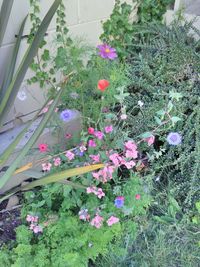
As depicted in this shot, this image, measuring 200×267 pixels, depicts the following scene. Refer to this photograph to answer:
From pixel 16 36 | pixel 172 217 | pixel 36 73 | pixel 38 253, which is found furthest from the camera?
pixel 36 73

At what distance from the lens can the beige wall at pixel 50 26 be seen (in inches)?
76.9

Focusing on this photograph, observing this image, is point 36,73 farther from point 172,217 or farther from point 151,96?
point 172,217

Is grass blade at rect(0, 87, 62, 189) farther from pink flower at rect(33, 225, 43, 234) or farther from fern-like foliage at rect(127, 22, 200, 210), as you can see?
fern-like foliage at rect(127, 22, 200, 210)

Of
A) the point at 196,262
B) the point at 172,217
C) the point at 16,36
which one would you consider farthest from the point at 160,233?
the point at 16,36

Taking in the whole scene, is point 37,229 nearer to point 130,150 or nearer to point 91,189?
point 91,189

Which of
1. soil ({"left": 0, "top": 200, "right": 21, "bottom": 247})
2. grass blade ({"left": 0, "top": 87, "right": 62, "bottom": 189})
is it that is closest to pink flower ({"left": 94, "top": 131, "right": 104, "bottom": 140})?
grass blade ({"left": 0, "top": 87, "right": 62, "bottom": 189})

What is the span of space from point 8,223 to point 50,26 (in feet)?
4.04

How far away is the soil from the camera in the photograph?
5.74ft

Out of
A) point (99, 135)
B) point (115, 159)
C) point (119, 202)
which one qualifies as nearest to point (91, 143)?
point (99, 135)

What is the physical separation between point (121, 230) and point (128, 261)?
0.19 metres

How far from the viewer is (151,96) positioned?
2.08 meters

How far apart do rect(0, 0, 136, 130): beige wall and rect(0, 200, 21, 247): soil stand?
546mm

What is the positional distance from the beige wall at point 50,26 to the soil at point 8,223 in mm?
546

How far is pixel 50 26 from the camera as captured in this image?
2.16 m
